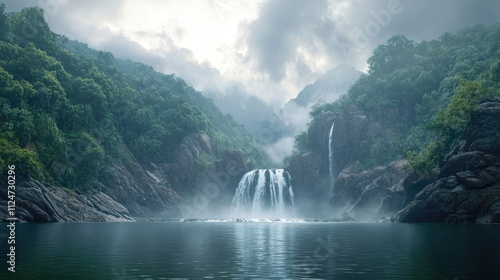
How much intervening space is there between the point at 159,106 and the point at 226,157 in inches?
1344

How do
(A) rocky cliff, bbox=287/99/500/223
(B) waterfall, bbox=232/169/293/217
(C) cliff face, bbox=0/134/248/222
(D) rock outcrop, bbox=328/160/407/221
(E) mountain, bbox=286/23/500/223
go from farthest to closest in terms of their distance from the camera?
1. (B) waterfall, bbox=232/169/293/217
2. (D) rock outcrop, bbox=328/160/407/221
3. (C) cliff face, bbox=0/134/248/222
4. (E) mountain, bbox=286/23/500/223
5. (A) rocky cliff, bbox=287/99/500/223

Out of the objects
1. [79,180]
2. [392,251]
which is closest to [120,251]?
[392,251]

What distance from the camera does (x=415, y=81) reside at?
144125 millimetres

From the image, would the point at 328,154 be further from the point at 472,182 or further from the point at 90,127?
the point at 472,182

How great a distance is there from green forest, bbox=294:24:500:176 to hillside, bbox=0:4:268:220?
41.5 m

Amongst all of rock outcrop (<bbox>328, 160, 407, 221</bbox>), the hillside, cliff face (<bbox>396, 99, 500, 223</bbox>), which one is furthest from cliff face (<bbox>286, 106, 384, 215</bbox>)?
cliff face (<bbox>396, 99, 500, 223</bbox>)

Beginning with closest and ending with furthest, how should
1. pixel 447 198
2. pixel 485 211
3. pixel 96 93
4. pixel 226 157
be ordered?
pixel 485 211 < pixel 447 198 < pixel 96 93 < pixel 226 157

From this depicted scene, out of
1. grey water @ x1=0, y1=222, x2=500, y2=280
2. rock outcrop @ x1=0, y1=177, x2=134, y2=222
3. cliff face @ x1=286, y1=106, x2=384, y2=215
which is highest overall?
cliff face @ x1=286, y1=106, x2=384, y2=215

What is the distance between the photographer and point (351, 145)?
142m

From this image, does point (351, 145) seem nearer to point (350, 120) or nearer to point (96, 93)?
point (350, 120)

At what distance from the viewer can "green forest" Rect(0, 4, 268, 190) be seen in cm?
9175

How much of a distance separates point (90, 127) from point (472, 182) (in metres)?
91.8

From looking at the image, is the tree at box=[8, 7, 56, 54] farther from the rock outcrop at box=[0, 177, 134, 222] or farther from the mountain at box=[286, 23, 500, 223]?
the mountain at box=[286, 23, 500, 223]

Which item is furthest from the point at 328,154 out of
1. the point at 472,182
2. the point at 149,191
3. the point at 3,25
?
the point at 3,25
